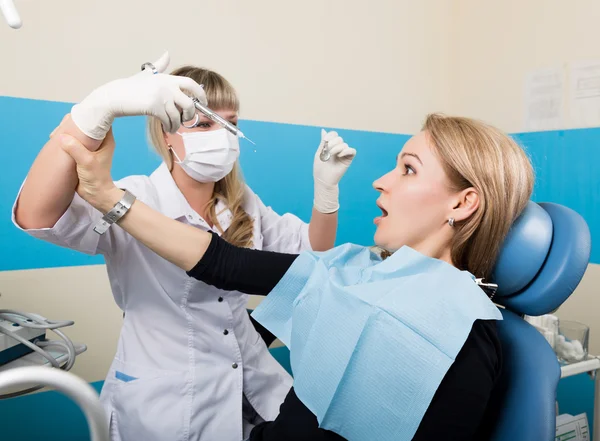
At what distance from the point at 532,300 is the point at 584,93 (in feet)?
5.24

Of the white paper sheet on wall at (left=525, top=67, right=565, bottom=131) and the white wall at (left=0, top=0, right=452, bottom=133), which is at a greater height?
the white wall at (left=0, top=0, right=452, bottom=133)

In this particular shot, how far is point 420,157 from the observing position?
1084 mm

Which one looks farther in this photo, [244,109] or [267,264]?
[244,109]

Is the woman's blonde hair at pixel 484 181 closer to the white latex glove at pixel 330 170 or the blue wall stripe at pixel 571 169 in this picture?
the white latex glove at pixel 330 170

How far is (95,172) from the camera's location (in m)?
0.91

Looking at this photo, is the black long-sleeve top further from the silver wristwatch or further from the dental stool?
the silver wristwatch

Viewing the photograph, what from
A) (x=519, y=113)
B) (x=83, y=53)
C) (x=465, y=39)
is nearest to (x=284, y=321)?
(x=83, y=53)

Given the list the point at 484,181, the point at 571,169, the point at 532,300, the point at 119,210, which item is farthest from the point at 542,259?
the point at 571,169

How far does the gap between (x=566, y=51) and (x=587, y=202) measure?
0.68 metres

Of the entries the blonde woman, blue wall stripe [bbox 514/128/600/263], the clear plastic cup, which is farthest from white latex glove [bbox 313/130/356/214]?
blue wall stripe [bbox 514/128/600/263]

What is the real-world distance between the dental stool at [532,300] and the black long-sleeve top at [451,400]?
0.05 metres

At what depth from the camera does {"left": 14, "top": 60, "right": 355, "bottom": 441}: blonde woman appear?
36.0 inches

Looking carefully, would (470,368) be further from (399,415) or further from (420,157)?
(420,157)

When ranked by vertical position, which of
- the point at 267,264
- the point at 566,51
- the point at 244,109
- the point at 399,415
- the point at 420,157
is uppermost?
the point at 566,51
